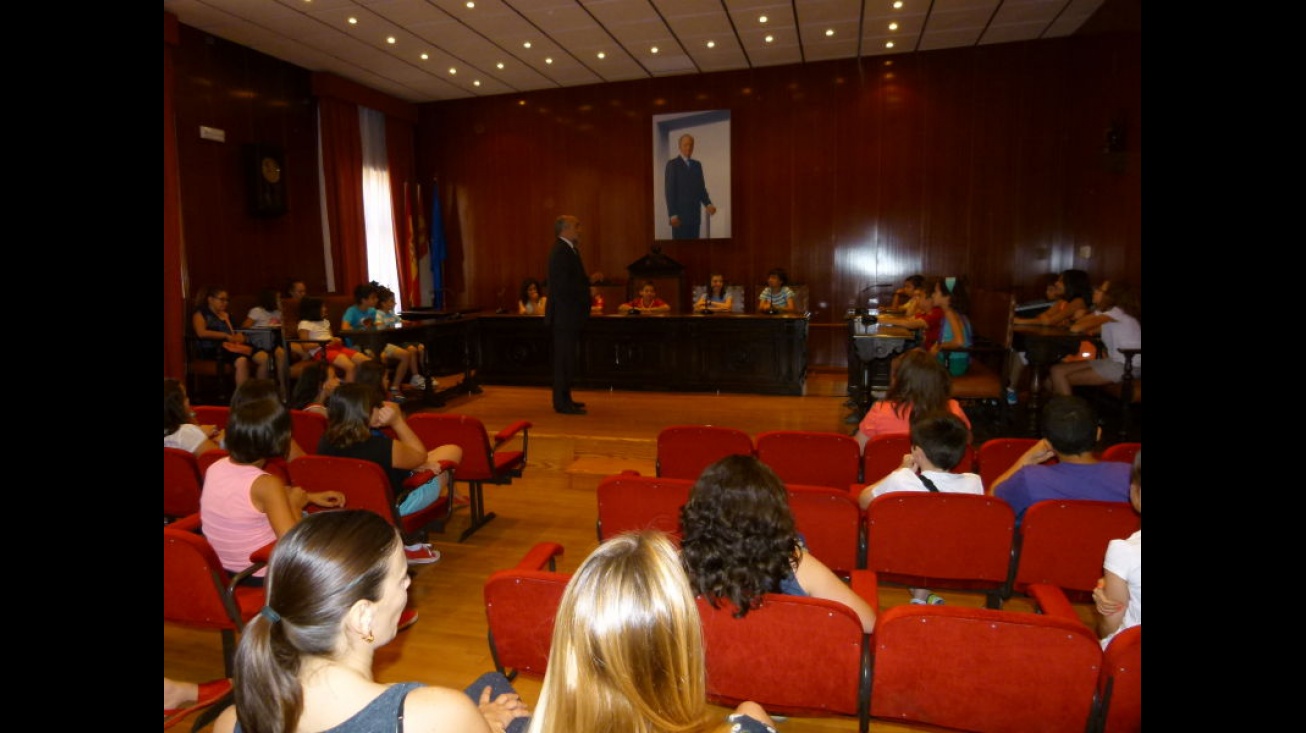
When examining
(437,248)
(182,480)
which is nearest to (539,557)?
(182,480)

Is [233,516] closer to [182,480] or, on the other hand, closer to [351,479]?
[351,479]

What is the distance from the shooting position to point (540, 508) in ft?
14.5

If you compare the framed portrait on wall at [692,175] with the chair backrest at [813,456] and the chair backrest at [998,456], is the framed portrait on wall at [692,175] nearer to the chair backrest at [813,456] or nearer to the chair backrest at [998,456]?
the chair backrest at [813,456]

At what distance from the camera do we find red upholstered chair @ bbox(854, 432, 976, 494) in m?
3.37

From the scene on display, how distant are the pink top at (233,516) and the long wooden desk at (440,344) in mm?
4263

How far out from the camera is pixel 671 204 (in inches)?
389

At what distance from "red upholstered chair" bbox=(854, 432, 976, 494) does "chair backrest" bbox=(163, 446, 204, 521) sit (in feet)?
9.71

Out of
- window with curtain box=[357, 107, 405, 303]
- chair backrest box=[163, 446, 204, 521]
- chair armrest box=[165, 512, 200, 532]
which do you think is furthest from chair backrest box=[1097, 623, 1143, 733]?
window with curtain box=[357, 107, 405, 303]

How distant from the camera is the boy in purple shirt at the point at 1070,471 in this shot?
253cm

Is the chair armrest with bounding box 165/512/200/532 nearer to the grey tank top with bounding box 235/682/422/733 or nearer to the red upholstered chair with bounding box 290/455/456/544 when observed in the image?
the red upholstered chair with bounding box 290/455/456/544

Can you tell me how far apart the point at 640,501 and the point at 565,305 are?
360 centimetres

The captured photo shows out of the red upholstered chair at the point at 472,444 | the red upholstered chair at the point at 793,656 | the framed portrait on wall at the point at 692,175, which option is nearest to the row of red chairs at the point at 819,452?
the red upholstered chair at the point at 472,444
